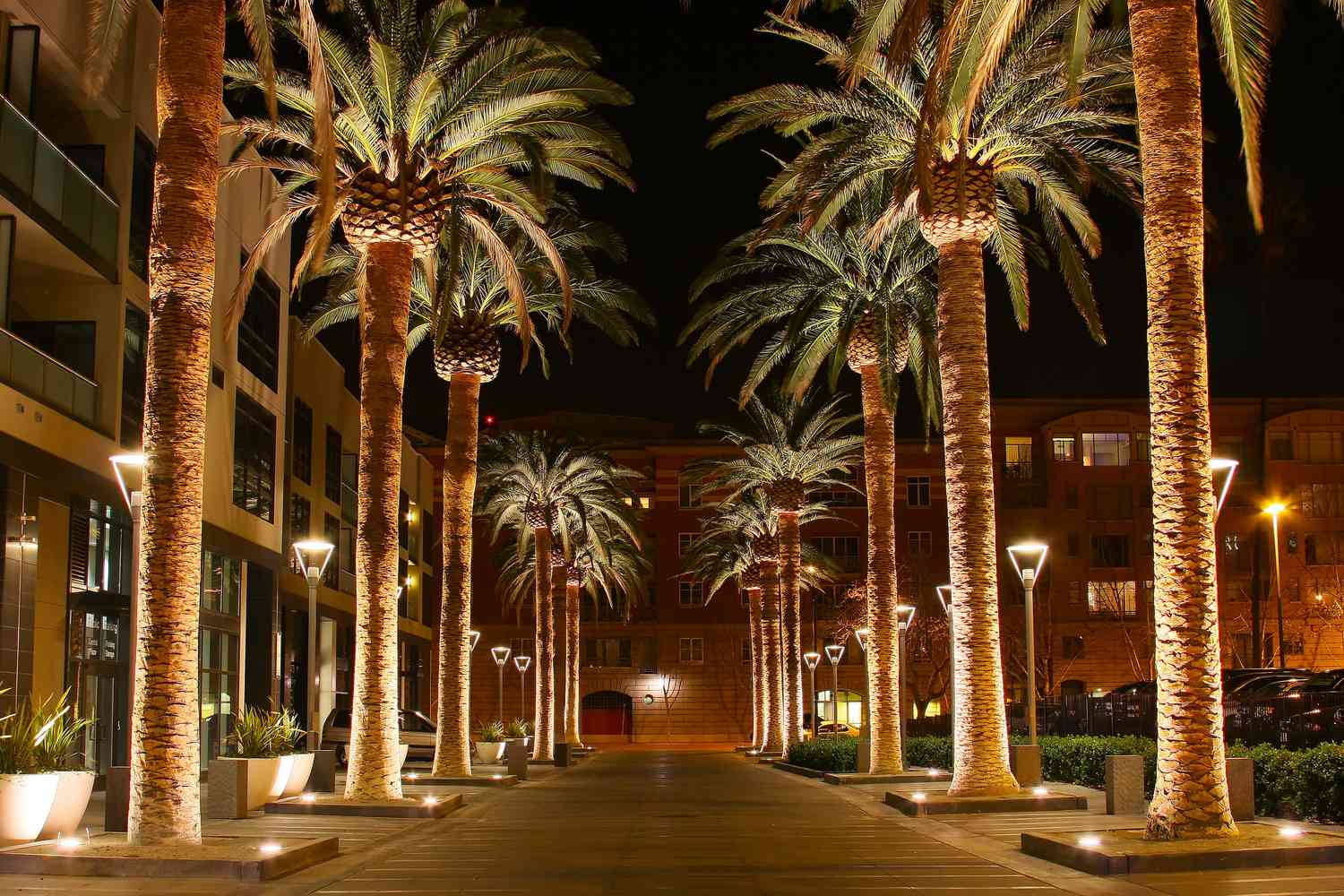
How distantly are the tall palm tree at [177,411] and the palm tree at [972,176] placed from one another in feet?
29.7

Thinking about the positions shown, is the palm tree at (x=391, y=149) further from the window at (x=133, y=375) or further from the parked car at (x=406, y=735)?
the parked car at (x=406, y=735)

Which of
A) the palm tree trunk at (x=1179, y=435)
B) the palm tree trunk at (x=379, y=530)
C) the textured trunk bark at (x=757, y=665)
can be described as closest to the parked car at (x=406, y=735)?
the palm tree trunk at (x=379, y=530)

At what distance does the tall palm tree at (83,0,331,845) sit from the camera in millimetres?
14789

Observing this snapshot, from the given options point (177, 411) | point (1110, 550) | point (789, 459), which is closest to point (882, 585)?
point (789, 459)

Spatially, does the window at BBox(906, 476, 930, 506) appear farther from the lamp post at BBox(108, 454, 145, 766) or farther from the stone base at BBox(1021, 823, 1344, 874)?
the stone base at BBox(1021, 823, 1344, 874)

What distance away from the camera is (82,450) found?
2788cm

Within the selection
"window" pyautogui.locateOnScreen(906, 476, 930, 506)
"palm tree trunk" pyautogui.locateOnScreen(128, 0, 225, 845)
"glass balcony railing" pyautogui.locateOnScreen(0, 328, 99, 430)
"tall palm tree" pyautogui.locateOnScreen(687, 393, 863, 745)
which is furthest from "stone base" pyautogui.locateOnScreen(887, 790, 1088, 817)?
"window" pyautogui.locateOnScreen(906, 476, 930, 506)

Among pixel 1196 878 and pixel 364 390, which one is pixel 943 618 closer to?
pixel 364 390

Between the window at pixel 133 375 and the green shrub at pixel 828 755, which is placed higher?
the window at pixel 133 375

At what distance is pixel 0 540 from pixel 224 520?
1143 centimetres

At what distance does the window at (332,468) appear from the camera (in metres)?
54.7

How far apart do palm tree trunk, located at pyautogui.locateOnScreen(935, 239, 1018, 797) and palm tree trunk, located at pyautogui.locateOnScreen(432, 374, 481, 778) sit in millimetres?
11131

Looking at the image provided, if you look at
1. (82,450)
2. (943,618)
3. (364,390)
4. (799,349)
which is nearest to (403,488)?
(943,618)

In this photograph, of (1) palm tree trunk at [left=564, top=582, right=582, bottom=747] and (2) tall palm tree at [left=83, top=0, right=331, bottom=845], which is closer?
(2) tall palm tree at [left=83, top=0, right=331, bottom=845]
